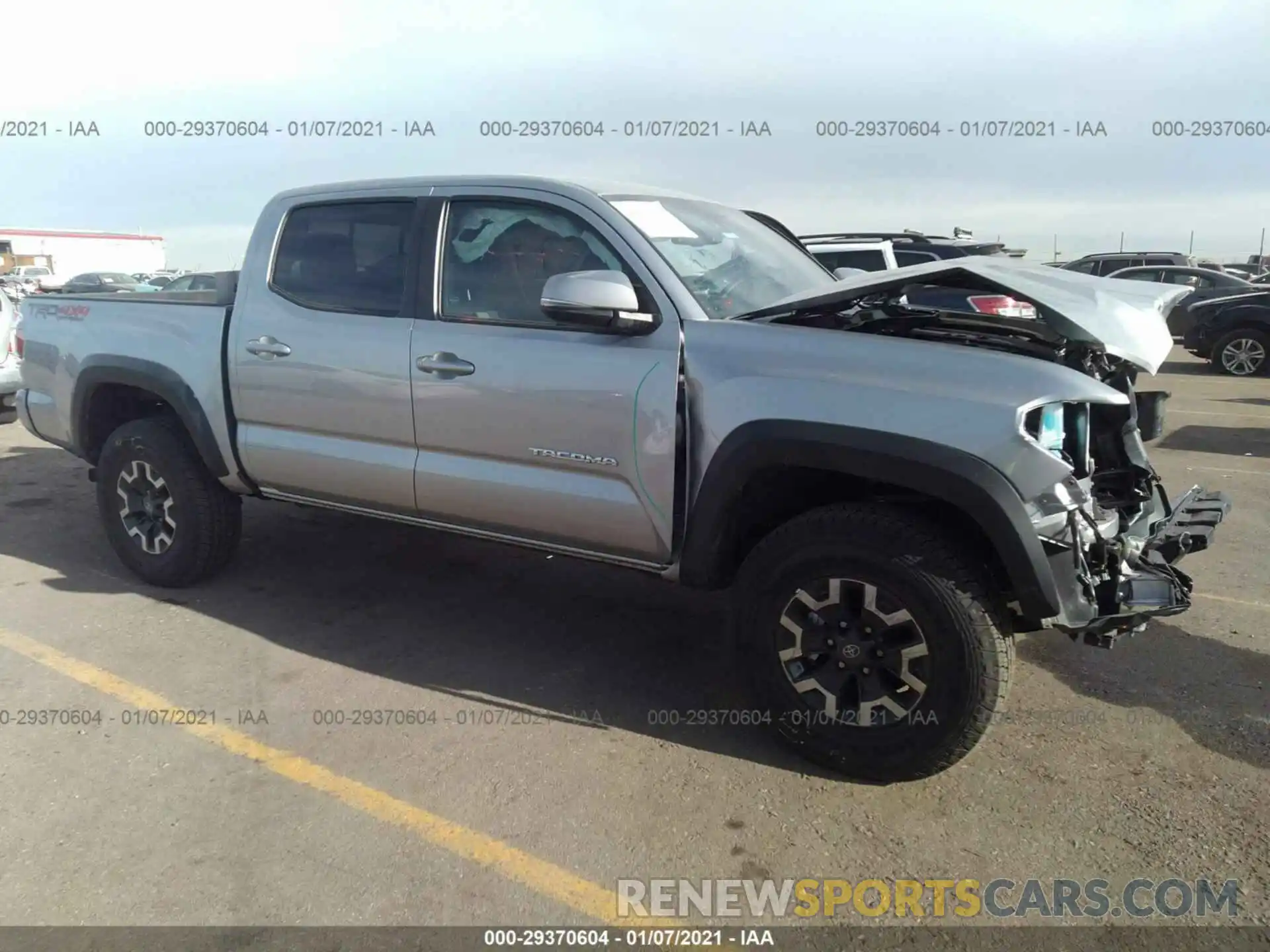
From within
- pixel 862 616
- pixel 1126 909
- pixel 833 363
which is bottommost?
pixel 1126 909

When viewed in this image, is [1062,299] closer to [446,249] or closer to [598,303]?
[598,303]

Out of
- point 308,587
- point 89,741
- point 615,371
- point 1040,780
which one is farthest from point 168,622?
point 1040,780

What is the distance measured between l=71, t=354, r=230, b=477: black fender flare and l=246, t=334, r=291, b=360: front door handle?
0.46m

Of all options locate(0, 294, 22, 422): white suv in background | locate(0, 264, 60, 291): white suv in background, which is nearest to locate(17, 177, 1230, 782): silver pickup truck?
locate(0, 294, 22, 422): white suv in background

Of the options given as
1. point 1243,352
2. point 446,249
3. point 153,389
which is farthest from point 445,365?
point 1243,352

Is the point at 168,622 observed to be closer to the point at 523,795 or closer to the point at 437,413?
the point at 437,413

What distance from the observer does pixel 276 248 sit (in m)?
4.45

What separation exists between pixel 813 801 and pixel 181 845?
1.98m

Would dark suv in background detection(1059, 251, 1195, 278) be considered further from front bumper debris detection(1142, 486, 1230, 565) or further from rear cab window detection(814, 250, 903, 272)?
front bumper debris detection(1142, 486, 1230, 565)

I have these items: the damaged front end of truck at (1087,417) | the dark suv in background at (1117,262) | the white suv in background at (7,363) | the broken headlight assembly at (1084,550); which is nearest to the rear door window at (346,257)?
the damaged front end of truck at (1087,417)

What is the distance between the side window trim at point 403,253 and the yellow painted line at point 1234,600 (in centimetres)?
411

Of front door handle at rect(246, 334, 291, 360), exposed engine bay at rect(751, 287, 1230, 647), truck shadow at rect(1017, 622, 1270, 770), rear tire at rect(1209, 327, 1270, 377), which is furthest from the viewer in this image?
rear tire at rect(1209, 327, 1270, 377)

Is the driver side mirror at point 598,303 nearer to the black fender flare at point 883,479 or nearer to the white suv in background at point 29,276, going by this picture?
the black fender flare at point 883,479

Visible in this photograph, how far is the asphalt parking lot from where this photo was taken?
8.80 ft
